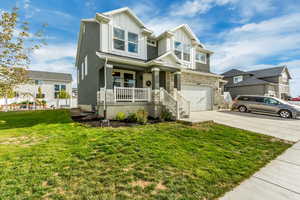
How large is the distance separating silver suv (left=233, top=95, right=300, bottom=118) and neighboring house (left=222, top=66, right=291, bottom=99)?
12.8 m

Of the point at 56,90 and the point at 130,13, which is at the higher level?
the point at 130,13

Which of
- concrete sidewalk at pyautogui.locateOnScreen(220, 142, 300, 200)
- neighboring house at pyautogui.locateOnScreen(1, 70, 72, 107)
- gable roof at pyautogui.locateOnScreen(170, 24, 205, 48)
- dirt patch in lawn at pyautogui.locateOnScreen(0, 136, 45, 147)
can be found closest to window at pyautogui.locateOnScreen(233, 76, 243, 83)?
gable roof at pyautogui.locateOnScreen(170, 24, 205, 48)

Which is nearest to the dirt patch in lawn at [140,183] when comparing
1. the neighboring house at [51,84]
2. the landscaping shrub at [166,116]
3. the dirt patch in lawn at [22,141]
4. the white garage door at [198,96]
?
the dirt patch in lawn at [22,141]

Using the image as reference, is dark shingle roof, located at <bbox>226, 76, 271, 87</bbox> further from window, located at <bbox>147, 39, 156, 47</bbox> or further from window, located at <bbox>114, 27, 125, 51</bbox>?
window, located at <bbox>114, 27, 125, 51</bbox>

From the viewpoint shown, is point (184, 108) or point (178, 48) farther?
point (178, 48)

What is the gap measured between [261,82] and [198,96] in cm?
1613

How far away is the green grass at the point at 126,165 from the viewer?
2307 millimetres

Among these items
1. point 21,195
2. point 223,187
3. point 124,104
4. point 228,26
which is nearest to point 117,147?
point 21,195

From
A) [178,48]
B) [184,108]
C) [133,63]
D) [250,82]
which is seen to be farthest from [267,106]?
[250,82]

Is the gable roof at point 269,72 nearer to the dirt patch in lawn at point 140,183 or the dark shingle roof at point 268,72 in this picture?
the dark shingle roof at point 268,72

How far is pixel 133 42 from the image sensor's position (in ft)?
34.4

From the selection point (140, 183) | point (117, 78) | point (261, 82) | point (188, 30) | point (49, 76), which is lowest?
point (140, 183)

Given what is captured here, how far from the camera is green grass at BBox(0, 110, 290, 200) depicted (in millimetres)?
2307

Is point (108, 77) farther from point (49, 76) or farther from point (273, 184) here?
point (49, 76)
